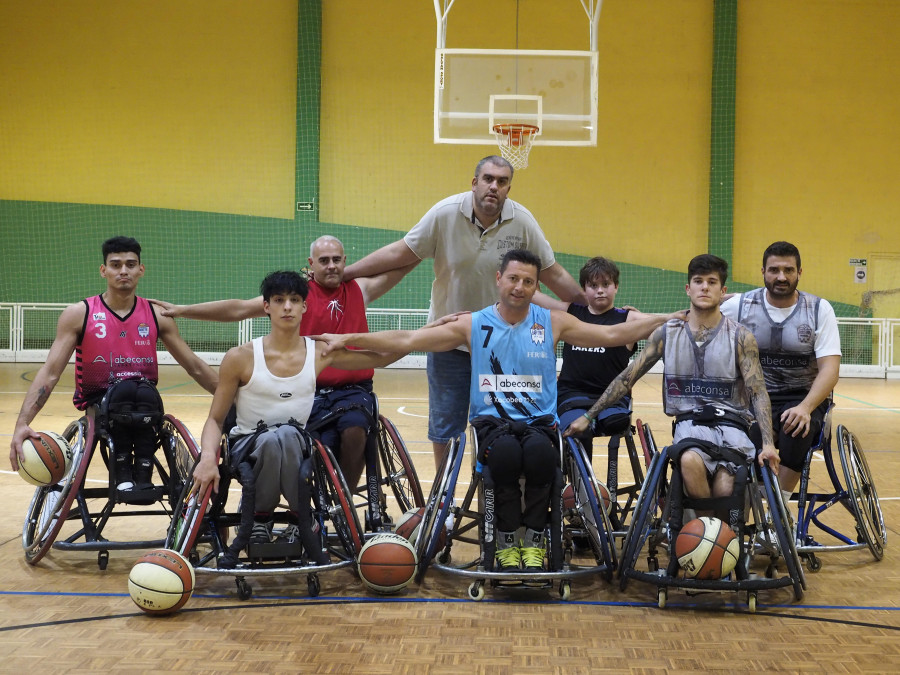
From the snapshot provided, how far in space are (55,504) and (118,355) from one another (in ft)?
2.27

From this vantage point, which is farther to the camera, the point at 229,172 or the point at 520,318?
the point at 229,172

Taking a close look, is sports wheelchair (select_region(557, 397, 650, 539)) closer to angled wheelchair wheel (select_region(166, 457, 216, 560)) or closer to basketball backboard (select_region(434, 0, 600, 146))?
angled wheelchair wheel (select_region(166, 457, 216, 560))

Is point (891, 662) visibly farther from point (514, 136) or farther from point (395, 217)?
point (395, 217)

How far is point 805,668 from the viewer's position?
9.31ft

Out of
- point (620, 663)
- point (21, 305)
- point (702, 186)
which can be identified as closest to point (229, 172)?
point (21, 305)

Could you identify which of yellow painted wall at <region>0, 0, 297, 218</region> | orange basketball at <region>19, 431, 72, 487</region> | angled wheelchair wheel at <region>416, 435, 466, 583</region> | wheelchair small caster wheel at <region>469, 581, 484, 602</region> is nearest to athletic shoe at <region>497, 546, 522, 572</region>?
wheelchair small caster wheel at <region>469, 581, 484, 602</region>

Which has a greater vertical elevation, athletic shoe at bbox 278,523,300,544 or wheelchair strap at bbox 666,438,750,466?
wheelchair strap at bbox 666,438,750,466

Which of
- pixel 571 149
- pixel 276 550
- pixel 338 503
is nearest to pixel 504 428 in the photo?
pixel 338 503

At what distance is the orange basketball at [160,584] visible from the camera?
10.7ft

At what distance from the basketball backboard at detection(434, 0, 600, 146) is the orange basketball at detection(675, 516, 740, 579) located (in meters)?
8.32

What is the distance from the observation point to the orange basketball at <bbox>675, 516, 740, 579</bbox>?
11.0ft

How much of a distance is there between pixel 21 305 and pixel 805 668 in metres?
13.4

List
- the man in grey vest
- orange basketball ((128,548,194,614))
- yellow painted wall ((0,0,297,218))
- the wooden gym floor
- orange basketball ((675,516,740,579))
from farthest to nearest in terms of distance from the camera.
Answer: yellow painted wall ((0,0,297,218)), the man in grey vest, orange basketball ((675,516,740,579)), orange basketball ((128,548,194,614)), the wooden gym floor

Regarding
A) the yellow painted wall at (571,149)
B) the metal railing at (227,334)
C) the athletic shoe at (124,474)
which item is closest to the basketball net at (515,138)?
the yellow painted wall at (571,149)
